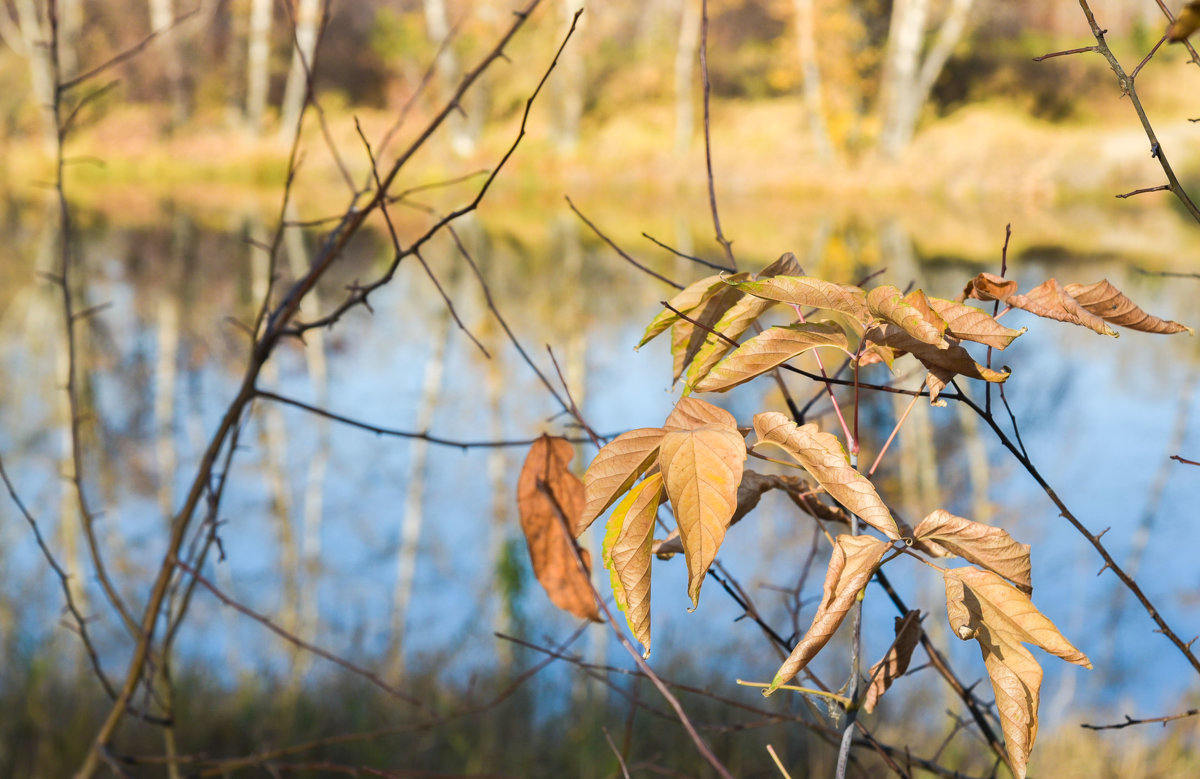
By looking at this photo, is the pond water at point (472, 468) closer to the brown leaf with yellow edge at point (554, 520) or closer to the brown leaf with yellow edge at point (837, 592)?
the brown leaf with yellow edge at point (554, 520)

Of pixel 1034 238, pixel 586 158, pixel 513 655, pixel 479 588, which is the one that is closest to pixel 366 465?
pixel 479 588

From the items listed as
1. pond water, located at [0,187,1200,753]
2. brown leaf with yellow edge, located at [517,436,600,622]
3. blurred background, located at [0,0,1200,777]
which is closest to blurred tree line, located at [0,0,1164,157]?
blurred background, located at [0,0,1200,777]

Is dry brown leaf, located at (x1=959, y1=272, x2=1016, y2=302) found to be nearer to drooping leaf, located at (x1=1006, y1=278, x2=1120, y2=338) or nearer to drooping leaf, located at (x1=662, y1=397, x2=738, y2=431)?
drooping leaf, located at (x1=1006, y1=278, x2=1120, y2=338)

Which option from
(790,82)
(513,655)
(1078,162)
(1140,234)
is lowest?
(513,655)

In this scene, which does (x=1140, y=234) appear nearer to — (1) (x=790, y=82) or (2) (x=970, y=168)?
(2) (x=970, y=168)

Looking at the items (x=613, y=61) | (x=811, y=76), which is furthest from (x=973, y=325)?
(x=613, y=61)

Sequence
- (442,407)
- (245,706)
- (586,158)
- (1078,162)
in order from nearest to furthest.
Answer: (245,706) → (442,407) → (1078,162) → (586,158)

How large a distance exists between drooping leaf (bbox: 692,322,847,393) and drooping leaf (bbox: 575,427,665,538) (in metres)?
0.04

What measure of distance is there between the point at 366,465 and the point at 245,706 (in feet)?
6.48

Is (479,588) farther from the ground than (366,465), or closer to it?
closer to it

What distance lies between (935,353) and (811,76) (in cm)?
1245

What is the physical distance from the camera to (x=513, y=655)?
85.0 inches

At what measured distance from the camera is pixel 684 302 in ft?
1.52

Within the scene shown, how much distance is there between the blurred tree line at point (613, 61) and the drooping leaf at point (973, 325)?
1081 cm
